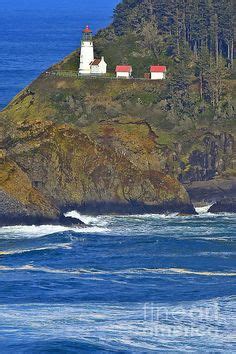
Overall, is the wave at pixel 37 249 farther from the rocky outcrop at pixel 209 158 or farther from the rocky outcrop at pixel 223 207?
→ the rocky outcrop at pixel 209 158

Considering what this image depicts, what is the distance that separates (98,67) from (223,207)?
32.8 metres

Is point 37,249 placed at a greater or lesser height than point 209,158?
lesser

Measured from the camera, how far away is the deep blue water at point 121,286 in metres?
Answer: 96.4

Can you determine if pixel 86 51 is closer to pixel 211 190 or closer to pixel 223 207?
pixel 211 190

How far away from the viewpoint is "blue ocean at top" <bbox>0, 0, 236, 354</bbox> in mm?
96438

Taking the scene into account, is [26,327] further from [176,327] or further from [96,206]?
[96,206]

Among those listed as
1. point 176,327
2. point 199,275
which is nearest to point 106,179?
point 199,275

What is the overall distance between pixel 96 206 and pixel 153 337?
4529 cm

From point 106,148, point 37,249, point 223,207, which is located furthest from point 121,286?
point 106,148

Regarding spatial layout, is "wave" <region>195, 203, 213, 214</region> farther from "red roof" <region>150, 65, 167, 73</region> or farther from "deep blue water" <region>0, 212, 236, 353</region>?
"red roof" <region>150, 65, 167, 73</region>

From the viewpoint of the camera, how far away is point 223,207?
144125 mm

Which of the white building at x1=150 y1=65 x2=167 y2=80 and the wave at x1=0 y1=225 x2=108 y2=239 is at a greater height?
the white building at x1=150 y1=65 x2=167 y2=80

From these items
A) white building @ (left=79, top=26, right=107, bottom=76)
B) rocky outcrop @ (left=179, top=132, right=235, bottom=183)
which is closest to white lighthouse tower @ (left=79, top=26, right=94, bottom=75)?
white building @ (left=79, top=26, right=107, bottom=76)

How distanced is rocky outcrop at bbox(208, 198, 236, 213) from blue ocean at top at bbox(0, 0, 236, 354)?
94 cm
